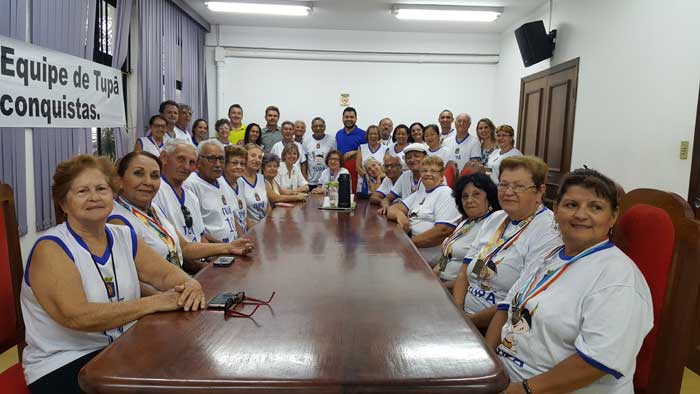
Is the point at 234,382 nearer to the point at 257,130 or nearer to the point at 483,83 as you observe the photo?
the point at 257,130

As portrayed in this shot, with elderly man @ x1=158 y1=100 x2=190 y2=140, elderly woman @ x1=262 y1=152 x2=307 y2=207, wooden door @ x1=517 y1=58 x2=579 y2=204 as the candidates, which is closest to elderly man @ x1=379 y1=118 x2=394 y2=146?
wooden door @ x1=517 y1=58 x2=579 y2=204

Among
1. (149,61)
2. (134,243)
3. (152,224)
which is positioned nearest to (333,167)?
(149,61)

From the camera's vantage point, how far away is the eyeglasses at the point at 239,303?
1270 mm

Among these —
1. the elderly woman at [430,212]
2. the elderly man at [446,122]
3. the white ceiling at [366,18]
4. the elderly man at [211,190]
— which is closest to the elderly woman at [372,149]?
the elderly man at [446,122]

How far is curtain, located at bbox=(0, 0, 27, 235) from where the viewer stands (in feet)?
9.91

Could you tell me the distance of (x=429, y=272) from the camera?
5.62ft

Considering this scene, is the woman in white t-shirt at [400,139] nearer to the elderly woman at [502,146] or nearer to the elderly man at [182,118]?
the elderly woman at [502,146]

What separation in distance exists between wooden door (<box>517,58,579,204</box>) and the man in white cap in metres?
1.84

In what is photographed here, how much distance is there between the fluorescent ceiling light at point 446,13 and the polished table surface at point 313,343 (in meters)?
4.93

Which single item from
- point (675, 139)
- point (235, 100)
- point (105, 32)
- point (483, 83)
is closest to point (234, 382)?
point (675, 139)

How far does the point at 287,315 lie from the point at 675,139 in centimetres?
336

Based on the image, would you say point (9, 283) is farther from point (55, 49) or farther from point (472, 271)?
point (55, 49)

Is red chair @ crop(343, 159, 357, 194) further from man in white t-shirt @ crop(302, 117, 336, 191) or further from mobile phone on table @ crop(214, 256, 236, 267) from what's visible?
mobile phone on table @ crop(214, 256, 236, 267)

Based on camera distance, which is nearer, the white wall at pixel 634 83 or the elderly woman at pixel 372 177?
the white wall at pixel 634 83
